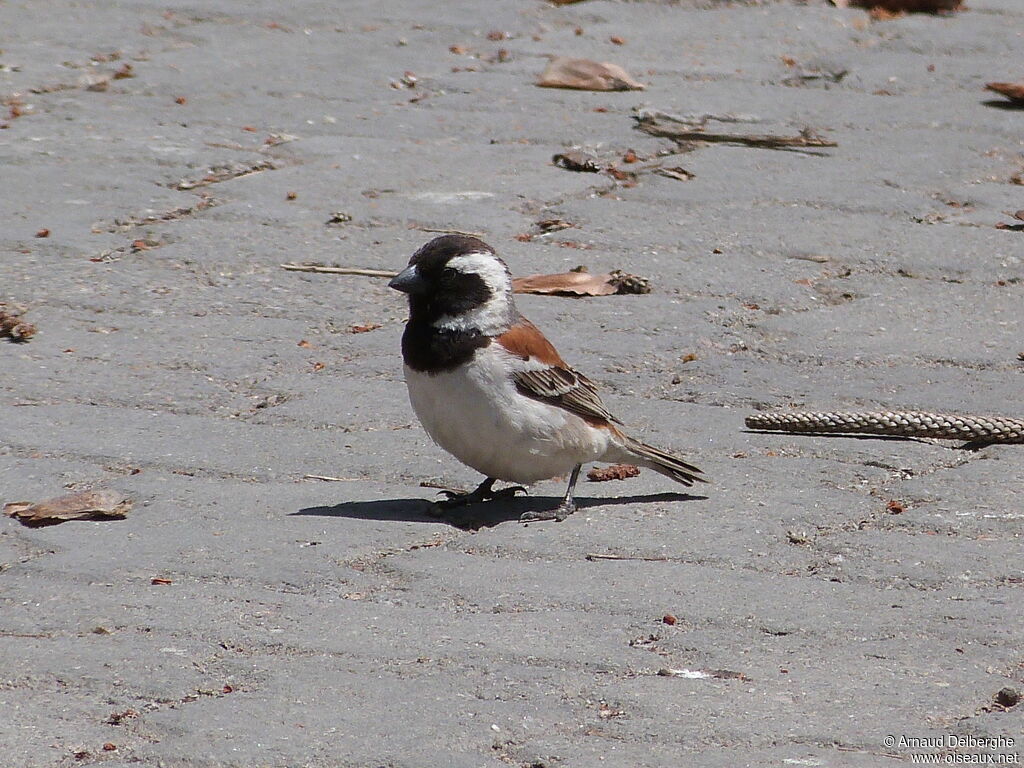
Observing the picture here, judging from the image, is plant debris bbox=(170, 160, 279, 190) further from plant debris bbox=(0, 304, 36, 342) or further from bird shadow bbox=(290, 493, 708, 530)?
bird shadow bbox=(290, 493, 708, 530)

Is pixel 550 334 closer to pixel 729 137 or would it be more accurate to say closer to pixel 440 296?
pixel 440 296

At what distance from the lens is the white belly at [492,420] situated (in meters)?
4.08

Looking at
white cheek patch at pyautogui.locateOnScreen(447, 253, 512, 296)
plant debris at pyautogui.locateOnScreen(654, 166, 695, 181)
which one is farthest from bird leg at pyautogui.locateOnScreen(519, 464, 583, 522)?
plant debris at pyautogui.locateOnScreen(654, 166, 695, 181)

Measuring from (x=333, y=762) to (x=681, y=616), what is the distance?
91 cm

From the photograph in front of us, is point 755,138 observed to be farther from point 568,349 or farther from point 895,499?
point 895,499

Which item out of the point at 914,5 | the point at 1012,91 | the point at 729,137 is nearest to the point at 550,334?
the point at 729,137

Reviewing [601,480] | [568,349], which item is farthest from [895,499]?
[568,349]

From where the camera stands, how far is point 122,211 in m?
5.95

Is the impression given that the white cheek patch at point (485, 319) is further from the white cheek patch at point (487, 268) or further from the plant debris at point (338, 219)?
the plant debris at point (338, 219)

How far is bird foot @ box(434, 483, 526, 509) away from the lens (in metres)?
4.14

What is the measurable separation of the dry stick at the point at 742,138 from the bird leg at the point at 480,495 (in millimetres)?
2799

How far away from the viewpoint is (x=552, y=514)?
411 centimetres

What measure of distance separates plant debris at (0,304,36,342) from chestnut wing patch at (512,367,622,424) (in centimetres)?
172

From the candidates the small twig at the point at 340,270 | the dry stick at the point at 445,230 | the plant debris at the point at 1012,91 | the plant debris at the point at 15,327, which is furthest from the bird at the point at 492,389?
the plant debris at the point at 1012,91
